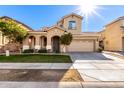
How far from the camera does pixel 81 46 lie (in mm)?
25562

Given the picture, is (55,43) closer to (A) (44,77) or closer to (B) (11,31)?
(B) (11,31)

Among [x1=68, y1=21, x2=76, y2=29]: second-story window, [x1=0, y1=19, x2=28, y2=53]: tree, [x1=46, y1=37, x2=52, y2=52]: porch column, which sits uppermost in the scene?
[x1=68, y1=21, x2=76, y2=29]: second-story window

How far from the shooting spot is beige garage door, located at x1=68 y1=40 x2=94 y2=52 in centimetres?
2548

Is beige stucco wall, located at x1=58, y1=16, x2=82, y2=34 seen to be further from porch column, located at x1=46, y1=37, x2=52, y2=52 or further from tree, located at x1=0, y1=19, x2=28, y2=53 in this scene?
tree, located at x1=0, y1=19, x2=28, y2=53

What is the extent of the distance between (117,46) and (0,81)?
24.1m

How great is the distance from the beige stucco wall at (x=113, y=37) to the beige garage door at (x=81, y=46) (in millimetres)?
5160

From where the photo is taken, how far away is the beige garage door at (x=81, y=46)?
1003 inches

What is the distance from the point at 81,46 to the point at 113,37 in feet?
26.8

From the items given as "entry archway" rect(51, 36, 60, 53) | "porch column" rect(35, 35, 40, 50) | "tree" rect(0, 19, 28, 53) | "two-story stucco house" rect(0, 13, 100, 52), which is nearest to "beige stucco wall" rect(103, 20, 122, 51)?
"two-story stucco house" rect(0, 13, 100, 52)

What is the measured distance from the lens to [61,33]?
80.6 ft

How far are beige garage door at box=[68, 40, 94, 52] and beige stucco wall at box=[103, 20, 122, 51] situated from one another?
5.16 metres
